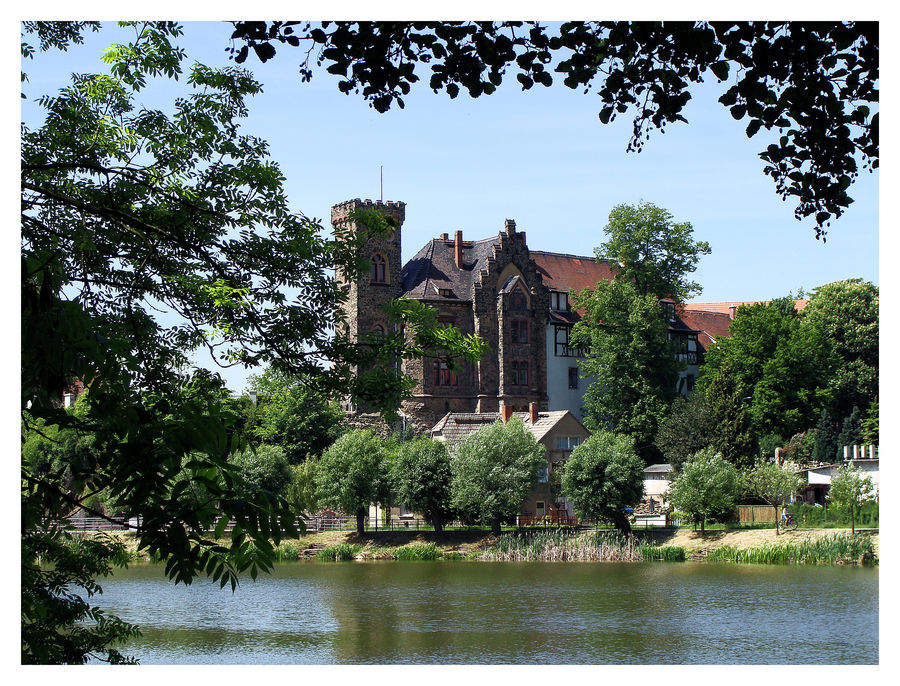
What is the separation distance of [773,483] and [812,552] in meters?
6.35

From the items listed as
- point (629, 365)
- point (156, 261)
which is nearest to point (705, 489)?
point (629, 365)

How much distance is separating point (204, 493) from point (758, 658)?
16.0 meters

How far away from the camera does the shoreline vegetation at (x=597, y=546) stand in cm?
3362

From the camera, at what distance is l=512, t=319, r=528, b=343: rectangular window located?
200 ft

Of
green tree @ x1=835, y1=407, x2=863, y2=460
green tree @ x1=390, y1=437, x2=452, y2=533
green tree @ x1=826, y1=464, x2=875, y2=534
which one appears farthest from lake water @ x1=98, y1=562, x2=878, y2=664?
green tree @ x1=835, y1=407, x2=863, y2=460

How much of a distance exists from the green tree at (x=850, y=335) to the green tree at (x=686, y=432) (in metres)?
7.59

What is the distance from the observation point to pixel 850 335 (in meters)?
55.2

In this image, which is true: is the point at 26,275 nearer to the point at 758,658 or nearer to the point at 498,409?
the point at 758,658

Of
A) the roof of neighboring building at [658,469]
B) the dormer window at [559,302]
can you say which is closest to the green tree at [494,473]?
the roof of neighboring building at [658,469]

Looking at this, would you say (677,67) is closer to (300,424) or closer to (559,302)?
(300,424)

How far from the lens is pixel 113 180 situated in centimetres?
935

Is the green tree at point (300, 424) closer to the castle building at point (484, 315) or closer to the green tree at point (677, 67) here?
the castle building at point (484, 315)

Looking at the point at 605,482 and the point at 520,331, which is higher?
the point at 520,331
